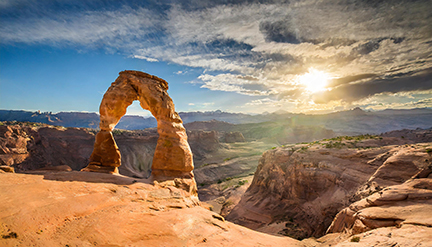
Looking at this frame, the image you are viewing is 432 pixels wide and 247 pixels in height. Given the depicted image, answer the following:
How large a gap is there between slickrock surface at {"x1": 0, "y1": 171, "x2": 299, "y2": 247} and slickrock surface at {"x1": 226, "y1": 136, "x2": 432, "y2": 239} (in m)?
8.50

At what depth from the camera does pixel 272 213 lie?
18547mm

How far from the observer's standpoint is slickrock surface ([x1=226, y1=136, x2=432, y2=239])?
37.7 ft

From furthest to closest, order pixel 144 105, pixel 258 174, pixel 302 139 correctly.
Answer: pixel 302 139 < pixel 258 174 < pixel 144 105

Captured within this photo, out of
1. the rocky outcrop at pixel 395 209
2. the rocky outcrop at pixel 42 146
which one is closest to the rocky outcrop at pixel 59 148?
the rocky outcrop at pixel 42 146

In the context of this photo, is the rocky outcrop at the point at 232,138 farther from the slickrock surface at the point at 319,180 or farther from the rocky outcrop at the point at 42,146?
the slickrock surface at the point at 319,180

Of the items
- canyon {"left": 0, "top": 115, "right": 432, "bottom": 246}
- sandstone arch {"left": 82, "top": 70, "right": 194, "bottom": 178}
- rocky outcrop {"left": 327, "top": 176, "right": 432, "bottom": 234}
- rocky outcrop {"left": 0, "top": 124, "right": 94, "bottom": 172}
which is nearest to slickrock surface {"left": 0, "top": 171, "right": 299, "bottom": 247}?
canyon {"left": 0, "top": 115, "right": 432, "bottom": 246}

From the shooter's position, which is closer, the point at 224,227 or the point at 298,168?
the point at 224,227

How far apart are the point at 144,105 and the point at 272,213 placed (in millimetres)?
17631

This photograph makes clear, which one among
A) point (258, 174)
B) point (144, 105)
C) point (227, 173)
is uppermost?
point (144, 105)

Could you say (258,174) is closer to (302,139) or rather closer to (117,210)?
(117,210)

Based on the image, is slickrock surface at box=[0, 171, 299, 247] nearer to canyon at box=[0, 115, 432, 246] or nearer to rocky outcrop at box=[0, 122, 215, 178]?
canyon at box=[0, 115, 432, 246]

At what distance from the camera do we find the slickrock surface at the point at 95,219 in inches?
191

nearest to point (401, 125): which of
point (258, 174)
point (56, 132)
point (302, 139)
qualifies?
point (302, 139)

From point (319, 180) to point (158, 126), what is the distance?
1600 cm
